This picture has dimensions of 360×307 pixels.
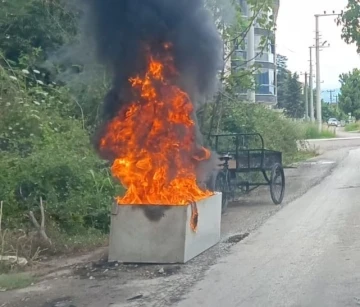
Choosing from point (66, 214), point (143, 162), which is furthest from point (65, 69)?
point (143, 162)

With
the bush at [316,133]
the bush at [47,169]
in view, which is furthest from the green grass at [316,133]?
the bush at [47,169]

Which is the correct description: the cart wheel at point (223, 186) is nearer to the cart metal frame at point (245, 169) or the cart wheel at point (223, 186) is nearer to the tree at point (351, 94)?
the cart metal frame at point (245, 169)

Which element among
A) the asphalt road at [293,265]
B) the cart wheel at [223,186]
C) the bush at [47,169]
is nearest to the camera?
the asphalt road at [293,265]

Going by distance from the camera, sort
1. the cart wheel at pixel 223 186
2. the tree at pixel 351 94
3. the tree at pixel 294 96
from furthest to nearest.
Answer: the tree at pixel 294 96
the tree at pixel 351 94
the cart wheel at pixel 223 186

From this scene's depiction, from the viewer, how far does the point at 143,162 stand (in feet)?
30.0

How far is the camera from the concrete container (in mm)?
8477

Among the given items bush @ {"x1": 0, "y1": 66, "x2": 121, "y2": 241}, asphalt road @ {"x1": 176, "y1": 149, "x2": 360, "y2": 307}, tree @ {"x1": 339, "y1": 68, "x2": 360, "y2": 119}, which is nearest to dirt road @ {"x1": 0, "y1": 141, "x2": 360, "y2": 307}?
asphalt road @ {"x1": 176, "y1": 149, "x2": 360, "y2": 307}

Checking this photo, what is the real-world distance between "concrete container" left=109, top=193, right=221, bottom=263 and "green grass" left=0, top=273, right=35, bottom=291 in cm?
109

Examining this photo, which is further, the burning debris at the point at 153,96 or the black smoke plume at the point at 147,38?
the black smoke plume at the point at 147,38

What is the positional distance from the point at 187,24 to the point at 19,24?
7232 mm

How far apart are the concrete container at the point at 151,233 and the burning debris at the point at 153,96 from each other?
34 centimetres

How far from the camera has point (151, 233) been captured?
A: 850 centimetres

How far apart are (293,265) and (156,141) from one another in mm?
2352

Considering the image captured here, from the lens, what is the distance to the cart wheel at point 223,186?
1301 cm
